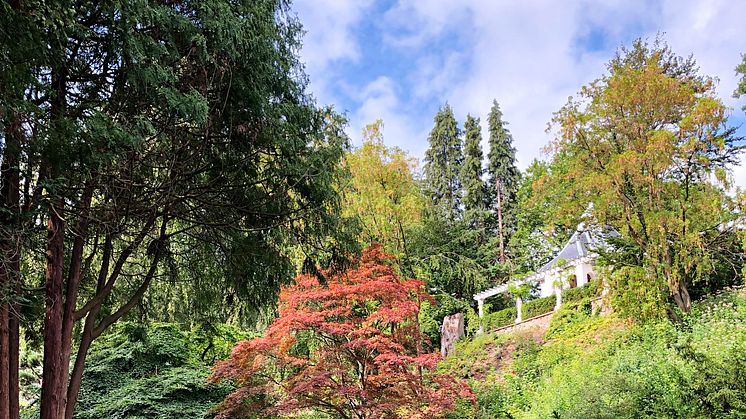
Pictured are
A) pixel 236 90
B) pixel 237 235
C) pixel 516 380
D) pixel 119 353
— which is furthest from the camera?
pixel 516 380

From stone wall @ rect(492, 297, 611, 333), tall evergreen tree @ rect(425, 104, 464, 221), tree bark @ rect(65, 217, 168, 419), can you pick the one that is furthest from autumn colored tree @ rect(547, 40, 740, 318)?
tall evergreen tree @ rect(425, 104, 464, 221)

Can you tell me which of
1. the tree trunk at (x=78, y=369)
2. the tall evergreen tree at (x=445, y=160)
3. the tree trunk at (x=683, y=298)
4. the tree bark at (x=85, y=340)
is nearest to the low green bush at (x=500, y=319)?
the tree trunk at (x=683, y=298)

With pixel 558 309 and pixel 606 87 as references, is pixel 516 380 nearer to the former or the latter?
pixel 558 309

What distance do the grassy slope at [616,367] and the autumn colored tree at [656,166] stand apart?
782 millimetres

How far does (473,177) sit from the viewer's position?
21.2 metres

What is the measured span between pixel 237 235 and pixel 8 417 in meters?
2.19

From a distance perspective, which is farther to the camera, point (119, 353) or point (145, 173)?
point (119, 353)

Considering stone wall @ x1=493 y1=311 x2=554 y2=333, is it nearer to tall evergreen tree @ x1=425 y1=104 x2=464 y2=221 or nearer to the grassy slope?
the grassy slope

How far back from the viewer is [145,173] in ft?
14.2

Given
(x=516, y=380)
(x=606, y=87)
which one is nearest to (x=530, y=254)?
(x=516, y=380)

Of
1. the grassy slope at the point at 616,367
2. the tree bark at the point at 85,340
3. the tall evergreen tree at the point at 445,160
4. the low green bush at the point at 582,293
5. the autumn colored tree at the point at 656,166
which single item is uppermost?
the tall evergreen tree at the point at 445,160

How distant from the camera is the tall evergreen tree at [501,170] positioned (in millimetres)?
20562

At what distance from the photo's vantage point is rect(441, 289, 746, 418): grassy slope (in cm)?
530

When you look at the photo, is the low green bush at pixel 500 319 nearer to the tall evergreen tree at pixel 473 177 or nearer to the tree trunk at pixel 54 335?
the tall evergreen tree at pixel 473 177
